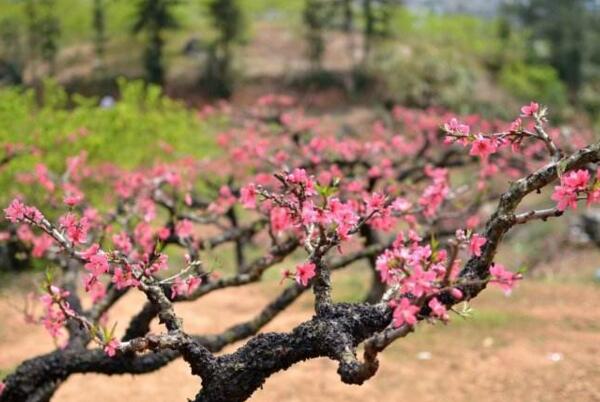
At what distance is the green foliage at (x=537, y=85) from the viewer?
112ft

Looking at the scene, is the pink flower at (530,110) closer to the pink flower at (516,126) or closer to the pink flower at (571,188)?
the pink flower at (516,126)

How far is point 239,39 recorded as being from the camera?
38.2 metres

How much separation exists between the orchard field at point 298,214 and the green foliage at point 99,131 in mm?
69

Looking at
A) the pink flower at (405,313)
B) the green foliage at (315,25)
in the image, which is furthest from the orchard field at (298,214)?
the green foliage at (315,25)

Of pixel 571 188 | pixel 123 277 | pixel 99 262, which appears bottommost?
pixel 123 277

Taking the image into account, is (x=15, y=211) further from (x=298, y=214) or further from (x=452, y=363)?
(x=452, y=363)

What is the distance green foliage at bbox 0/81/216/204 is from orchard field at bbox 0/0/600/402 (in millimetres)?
69

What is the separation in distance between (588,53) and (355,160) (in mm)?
30217

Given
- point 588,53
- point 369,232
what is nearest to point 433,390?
point 369,232

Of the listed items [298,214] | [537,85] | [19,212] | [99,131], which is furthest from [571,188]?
[537,85]

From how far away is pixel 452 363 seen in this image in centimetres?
941

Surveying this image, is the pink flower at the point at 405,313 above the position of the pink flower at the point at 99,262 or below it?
above

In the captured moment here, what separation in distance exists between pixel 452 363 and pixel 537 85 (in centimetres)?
3038

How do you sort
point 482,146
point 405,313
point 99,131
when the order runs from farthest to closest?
1. point 99,131
2. point 482,146
3. point 405,313
